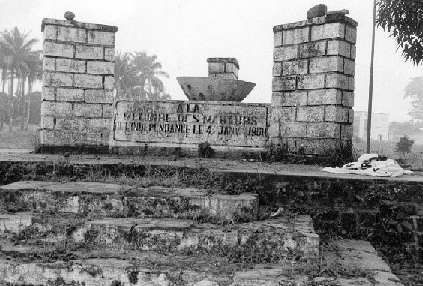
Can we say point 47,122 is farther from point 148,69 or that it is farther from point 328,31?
point 148,69

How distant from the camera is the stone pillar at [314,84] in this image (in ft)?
21.6

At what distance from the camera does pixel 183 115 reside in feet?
24.8

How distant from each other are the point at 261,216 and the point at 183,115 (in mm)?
3596

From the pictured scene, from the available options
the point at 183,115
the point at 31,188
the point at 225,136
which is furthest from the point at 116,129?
the point at 31,188

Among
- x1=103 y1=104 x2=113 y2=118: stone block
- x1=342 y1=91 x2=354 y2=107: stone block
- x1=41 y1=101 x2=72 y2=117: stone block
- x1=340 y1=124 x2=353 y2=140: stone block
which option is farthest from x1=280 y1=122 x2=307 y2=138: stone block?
x1=41 y1=101 x2=72 y2=117: stone block

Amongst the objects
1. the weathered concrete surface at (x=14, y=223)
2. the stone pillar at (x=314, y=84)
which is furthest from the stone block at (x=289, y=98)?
the weathered concrete surface at (x=14, y=223)

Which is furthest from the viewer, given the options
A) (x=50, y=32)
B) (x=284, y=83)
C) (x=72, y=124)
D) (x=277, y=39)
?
(x=72, y=124)

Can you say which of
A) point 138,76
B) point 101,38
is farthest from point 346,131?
point 138,76

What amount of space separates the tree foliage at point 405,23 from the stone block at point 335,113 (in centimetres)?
723

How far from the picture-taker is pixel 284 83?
7086mm

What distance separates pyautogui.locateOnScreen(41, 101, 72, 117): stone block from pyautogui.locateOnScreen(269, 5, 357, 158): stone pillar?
3722mm

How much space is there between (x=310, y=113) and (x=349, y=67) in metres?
0.98

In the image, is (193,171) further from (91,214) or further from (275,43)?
(275,43)

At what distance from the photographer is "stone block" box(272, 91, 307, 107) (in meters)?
6.89
